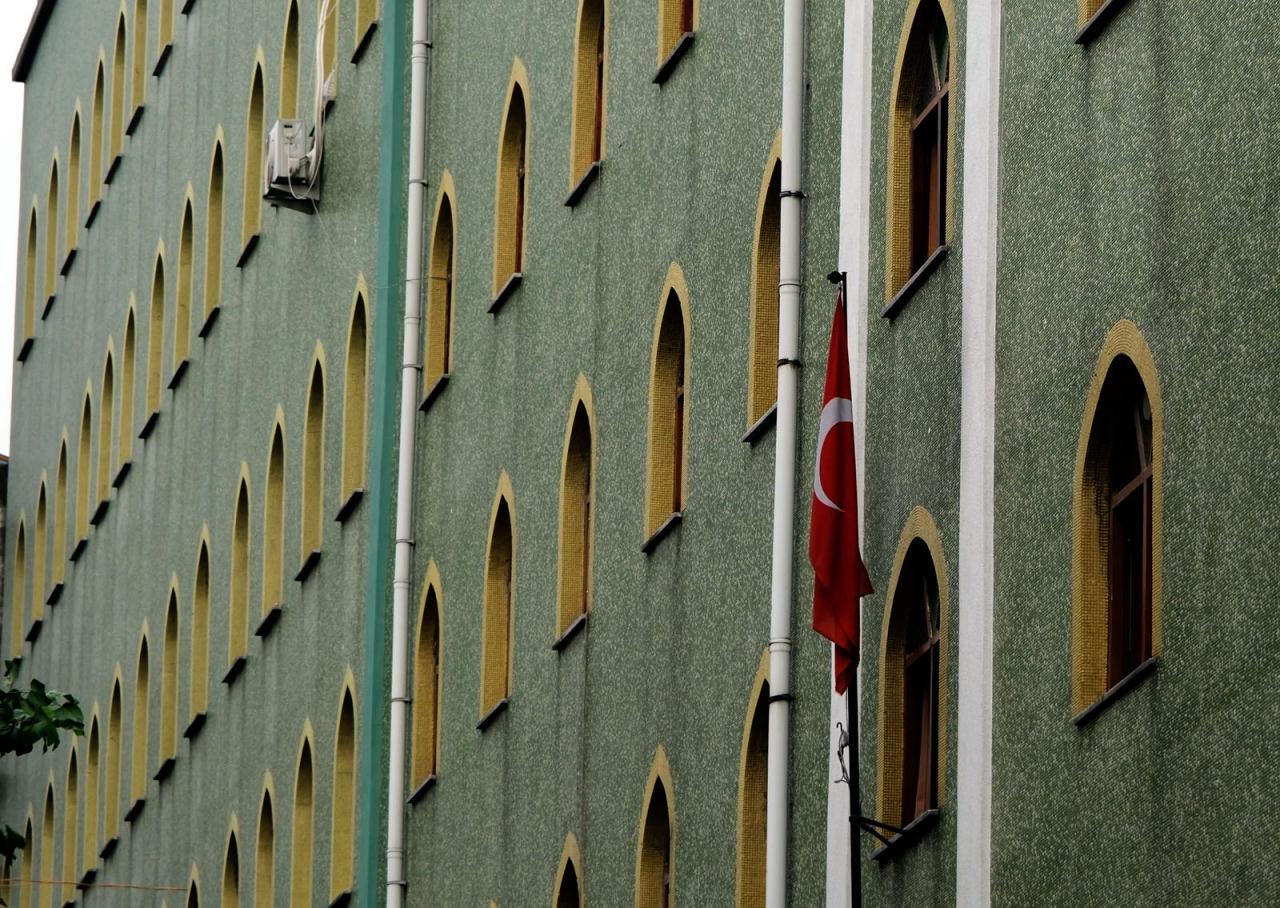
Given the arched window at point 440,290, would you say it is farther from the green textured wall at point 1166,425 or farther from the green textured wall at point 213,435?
the green textured wall at point 1166,425

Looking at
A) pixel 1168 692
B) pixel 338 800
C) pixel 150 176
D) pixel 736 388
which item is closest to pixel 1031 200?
pixel 1168 692

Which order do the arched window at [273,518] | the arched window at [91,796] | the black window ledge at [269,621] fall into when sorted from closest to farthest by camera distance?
1. the black window ledge at [269,621]
2. the arched window at [273,518]
3. the arched window at [91,796]

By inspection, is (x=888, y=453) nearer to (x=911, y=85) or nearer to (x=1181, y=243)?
(x=911, y=85)

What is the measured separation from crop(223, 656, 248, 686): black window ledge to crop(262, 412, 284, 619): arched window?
89 centimetres

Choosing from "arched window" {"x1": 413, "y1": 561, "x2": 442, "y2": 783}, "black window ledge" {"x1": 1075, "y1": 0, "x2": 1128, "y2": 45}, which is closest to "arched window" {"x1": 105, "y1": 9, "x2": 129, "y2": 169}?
"arched window" {"x1": 413, "y1": 561, "x2": 442, "y2": 783}

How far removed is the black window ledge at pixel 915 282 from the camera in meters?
20.2

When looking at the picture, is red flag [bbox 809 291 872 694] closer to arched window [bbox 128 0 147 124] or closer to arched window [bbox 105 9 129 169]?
arched window [bbox 128 0 147 124]

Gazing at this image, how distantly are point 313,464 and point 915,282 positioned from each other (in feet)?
53.1

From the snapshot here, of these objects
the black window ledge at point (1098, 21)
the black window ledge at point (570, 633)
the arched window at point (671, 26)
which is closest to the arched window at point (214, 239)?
the black window ledge at point (570, 633)

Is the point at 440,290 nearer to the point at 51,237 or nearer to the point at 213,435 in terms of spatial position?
the point at 213,435

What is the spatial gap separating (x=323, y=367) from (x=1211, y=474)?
20.0 m

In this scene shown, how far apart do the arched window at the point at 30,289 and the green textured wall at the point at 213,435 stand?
1.85 metres

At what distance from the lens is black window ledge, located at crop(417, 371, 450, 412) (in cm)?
3136

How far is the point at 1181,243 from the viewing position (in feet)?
56.2
